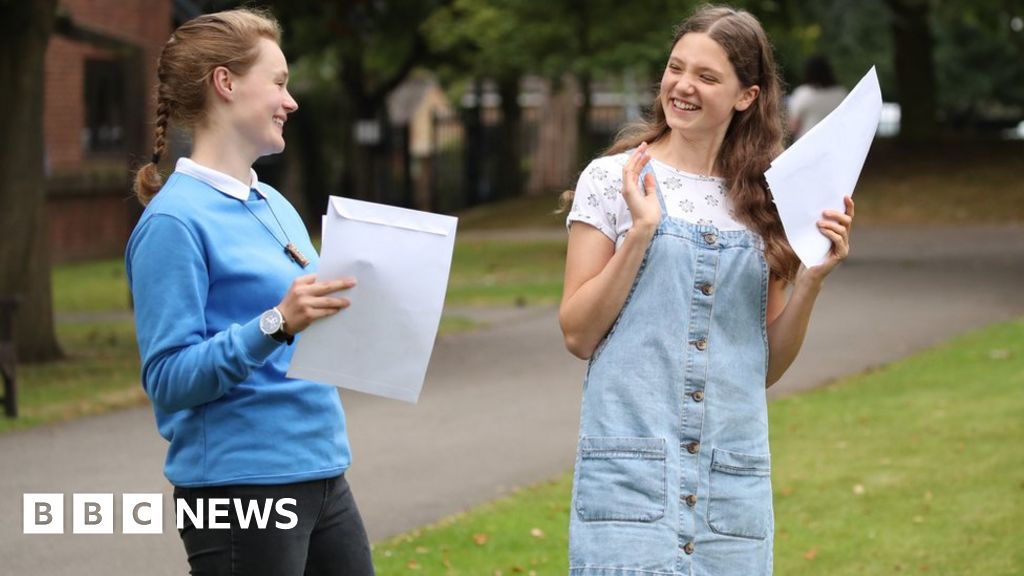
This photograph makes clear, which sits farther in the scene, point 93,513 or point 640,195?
point 93,513

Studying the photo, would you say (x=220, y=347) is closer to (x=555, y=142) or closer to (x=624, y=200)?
(x=624, y=200)

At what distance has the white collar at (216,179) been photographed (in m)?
3.31

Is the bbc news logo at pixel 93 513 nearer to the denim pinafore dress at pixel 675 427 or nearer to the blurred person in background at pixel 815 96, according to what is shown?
the denim pinafore dress at pixel 675 427

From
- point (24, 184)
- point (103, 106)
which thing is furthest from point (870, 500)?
point (103, 106)

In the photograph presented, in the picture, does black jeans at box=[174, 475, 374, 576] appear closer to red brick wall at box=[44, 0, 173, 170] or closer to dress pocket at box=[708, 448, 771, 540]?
dress pocket at box=[708, 448, 771, 540]

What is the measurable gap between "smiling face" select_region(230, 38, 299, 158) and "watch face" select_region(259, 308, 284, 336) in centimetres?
40

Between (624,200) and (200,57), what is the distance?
3.03ft

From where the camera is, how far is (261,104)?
11.0ft

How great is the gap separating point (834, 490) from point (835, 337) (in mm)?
5555

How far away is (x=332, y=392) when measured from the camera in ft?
11.4

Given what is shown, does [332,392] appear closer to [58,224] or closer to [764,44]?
[764,44]

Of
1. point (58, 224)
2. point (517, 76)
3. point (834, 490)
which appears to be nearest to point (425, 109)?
point (517, 76)

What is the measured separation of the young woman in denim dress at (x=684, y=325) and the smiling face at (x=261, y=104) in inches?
26.0

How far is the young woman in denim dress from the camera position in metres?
3.41
